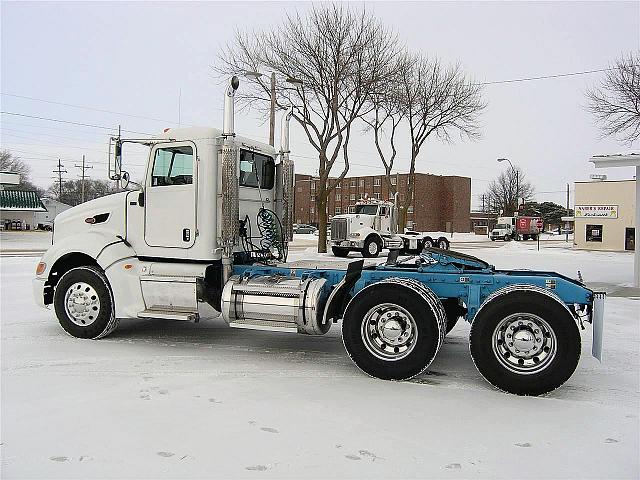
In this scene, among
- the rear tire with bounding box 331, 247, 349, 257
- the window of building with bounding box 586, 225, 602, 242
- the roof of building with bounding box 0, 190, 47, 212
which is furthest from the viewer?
the roof of building with bounding box 0, 190, 47, 212

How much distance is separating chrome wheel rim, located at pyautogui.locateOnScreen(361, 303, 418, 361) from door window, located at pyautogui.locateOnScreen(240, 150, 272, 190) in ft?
9.83

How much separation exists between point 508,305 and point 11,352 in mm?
5864

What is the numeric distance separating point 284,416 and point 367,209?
24609mm

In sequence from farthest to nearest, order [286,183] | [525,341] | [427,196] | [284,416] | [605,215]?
[427,196], [605,215], [286,183], [525,341], [284,416]

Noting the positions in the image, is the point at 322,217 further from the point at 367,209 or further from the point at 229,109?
the point at 229,109

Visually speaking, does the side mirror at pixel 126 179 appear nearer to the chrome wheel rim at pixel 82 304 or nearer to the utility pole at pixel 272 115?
the chrome wheel rim at pixel 82 304

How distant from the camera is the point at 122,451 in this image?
176 inches

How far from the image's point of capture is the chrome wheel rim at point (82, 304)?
8.20 m

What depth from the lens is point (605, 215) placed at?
1826 inches

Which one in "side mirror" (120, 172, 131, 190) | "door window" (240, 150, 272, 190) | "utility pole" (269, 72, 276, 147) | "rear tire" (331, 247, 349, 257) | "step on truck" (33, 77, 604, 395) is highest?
"utility pole" (269, 72, 276, 147)

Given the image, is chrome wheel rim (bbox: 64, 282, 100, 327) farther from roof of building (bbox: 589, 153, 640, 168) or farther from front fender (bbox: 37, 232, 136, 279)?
roof of building (bbox: 589, 153, 640, 168)

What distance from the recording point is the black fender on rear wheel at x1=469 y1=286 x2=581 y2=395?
5.97m

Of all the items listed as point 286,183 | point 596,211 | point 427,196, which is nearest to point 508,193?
point 427,196

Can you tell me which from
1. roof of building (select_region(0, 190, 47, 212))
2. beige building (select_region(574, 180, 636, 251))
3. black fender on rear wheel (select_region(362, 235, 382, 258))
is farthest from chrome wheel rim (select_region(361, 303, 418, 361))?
roof of building (select_region(0, 190, 47, 212))
